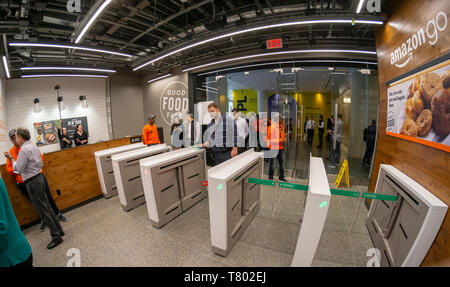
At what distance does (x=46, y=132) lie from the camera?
696 centimetres

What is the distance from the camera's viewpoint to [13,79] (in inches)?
248

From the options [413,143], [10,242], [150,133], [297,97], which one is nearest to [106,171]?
[150,133]

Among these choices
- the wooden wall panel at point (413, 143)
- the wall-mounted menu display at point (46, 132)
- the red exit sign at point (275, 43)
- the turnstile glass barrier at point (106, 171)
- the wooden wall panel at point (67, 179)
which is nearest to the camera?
the wooden wall panel at point (413, 143)

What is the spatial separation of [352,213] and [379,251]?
1.00 m

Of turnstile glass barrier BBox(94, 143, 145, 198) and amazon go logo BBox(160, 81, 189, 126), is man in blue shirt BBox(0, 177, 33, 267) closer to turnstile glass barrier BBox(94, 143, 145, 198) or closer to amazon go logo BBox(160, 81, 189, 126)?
turnstile glass barrier BBox(94, 143, 145, 198)

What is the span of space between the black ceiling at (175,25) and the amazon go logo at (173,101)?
146 cm

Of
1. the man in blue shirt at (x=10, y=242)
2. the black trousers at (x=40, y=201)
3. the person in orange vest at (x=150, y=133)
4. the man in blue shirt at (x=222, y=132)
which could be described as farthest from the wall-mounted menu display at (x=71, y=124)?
the man in blue shirt at (x=10, y=242)

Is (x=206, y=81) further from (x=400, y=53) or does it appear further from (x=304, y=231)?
(x=304, y=231)

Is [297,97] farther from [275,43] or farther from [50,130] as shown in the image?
[50,130]

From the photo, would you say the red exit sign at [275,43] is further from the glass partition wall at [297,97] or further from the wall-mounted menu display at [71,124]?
the wall-mounted menu display at [71,124]

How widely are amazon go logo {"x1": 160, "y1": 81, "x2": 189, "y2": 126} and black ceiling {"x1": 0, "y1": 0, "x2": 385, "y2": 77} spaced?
1460 millimetres

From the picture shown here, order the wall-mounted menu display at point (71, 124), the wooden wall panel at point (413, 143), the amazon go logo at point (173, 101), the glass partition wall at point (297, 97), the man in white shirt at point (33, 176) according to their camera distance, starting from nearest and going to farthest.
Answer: the wooden wall panel at point (413, 143) → the man in white shirt at point (33, 176) → the glass partition wall at point (297, 97) → the amazon go logo at point (173, 101) → the wall-mounted menu display at point (71, 124)

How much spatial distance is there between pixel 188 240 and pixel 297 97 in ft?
17.4

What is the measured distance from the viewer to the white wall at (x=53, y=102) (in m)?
6.34
